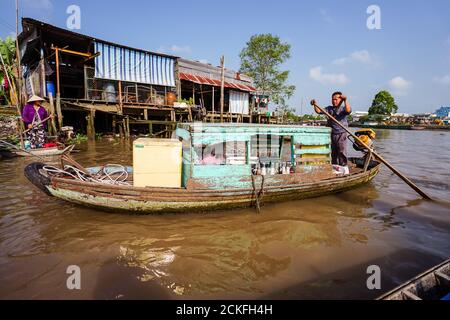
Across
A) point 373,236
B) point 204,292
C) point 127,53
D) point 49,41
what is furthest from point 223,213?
point 49,41

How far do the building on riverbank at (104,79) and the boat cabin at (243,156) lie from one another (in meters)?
8.57

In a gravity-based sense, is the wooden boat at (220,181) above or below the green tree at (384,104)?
below

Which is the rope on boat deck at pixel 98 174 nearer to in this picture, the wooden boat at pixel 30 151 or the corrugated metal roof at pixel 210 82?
the wooden boat at pixel 30 151

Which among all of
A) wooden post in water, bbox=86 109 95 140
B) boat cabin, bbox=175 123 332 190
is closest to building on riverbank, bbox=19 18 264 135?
wooden post in water, bbox=86 109 95 140

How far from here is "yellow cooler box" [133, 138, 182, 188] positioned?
4.80m

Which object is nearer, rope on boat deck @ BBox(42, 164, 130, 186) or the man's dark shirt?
rope on boat deck @ BBox(42, 164, 130, 186)

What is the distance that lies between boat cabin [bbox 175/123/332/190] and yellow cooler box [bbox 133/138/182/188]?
0.84ft

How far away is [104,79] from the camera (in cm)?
1631

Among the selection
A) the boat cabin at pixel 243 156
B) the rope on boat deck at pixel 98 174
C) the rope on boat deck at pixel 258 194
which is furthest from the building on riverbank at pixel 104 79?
the rope on boat deck at pixel 258 194

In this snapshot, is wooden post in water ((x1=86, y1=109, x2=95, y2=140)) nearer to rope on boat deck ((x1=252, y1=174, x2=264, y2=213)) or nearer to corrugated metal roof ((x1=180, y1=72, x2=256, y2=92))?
corrugated metal roof ((x1=180, y1=72, x2=256, y2=92))

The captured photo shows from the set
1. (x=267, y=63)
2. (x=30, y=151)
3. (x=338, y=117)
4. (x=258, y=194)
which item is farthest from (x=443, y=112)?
(x=30, y=151)

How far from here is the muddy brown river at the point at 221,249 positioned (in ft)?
10.6

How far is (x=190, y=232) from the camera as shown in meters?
4.61
